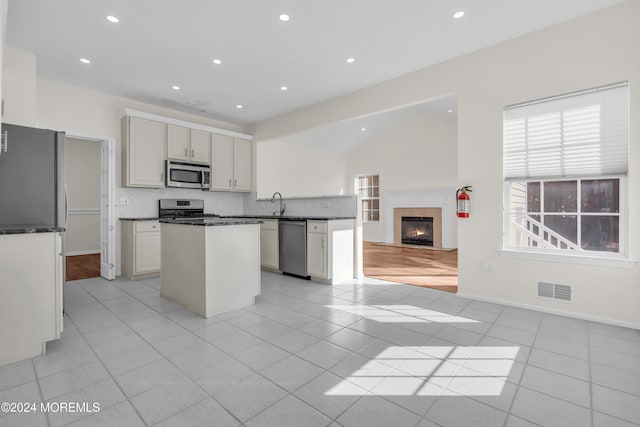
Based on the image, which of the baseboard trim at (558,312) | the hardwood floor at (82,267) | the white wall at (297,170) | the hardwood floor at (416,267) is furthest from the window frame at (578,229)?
the hardwood floor at (82,267)

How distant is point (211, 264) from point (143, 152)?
2724mm

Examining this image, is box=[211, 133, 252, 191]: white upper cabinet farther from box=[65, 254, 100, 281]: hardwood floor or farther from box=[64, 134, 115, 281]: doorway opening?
box=[64, 134, 115, 281]: doorway opening

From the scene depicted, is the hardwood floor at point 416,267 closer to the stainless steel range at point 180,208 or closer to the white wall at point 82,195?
the stainless steel range at point 180,208

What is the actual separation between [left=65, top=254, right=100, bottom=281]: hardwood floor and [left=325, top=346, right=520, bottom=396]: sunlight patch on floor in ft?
15.3

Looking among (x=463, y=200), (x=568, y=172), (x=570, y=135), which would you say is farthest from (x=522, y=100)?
(x=463, y=200)

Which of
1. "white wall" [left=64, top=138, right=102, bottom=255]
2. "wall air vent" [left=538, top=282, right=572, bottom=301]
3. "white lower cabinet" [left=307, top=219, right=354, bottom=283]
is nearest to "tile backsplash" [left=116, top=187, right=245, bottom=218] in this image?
"white lower cabinet" [left=307, top=219, right=354, bottom=283]

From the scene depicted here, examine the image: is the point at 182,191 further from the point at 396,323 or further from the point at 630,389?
the point at 630,389

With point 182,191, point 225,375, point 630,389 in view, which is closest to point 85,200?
point 182,191

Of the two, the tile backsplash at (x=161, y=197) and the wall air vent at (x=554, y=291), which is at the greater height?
the tile backsplash at (x=161, y=197)

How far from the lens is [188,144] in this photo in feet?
16.9

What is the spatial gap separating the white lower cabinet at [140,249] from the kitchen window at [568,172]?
15.0 feet

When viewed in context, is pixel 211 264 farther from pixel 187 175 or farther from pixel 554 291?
pixel 554 291

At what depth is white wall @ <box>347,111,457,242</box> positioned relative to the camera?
25.5 feet

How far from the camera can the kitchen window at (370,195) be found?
9.30m
